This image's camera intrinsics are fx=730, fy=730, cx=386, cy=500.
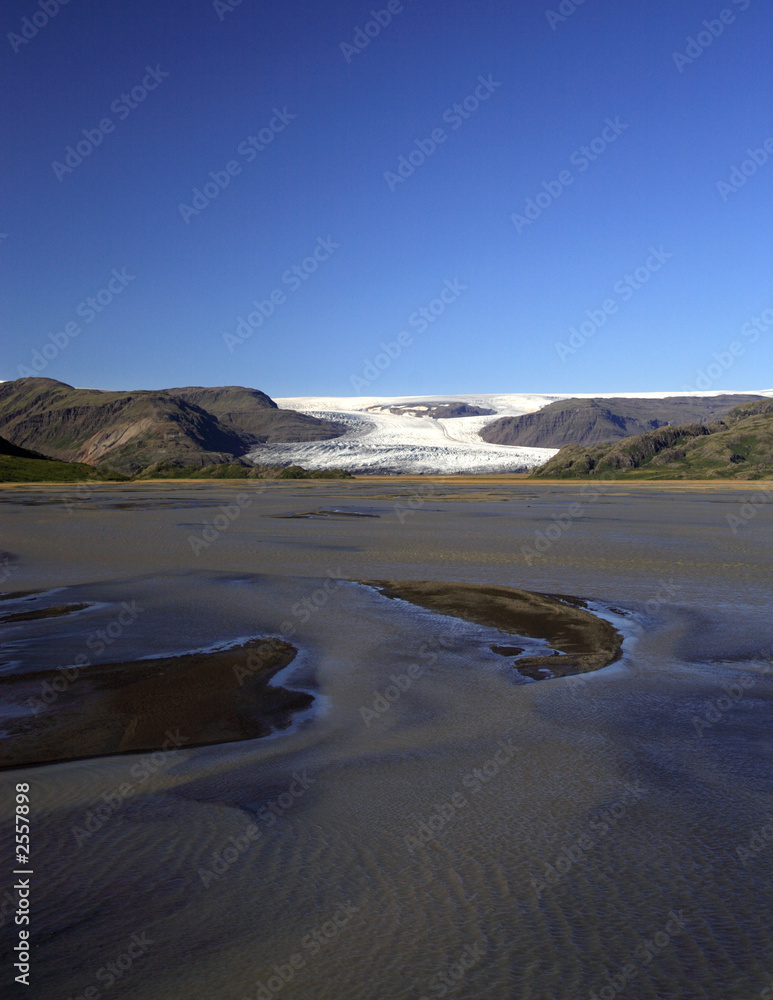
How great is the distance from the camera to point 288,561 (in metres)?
14.4

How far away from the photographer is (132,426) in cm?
12106

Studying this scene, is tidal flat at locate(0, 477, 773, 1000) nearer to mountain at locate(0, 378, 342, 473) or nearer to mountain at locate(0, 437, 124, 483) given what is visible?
mountain at locate(0, 437, 124, 483)

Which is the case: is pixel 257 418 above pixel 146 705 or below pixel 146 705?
above

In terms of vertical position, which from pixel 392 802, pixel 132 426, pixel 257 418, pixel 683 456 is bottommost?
pixel 392 802

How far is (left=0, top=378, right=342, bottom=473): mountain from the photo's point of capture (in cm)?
10781

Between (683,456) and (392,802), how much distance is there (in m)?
81.0

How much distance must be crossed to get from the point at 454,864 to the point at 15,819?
2199mm

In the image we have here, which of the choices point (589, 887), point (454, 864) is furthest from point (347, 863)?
point (589, 887)

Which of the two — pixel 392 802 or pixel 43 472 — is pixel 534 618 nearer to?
pixel 392 802

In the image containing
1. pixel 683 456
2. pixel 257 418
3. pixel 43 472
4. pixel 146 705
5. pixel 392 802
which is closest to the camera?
pixel 392 802

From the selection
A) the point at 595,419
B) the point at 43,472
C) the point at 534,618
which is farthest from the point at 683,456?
the point at 595,419

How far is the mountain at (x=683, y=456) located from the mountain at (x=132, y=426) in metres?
45.4

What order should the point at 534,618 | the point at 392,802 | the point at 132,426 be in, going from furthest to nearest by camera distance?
1. the point at 132,426
2. the point at 534,618
3. the point at 392,802

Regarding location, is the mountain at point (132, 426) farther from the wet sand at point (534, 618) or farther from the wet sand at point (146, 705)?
the wet sand at point (146, 705)
